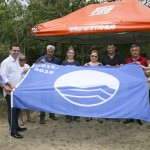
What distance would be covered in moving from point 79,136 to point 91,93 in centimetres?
124

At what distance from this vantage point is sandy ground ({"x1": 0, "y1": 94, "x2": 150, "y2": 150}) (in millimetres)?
5867

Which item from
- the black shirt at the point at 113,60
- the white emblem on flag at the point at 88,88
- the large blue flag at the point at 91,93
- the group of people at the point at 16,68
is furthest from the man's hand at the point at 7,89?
the black shirt at the point at 113,60

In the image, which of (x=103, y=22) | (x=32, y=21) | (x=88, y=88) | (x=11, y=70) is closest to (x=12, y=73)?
(x=11, y=70)

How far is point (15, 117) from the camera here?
6.42 meters

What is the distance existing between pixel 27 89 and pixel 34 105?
318 mm

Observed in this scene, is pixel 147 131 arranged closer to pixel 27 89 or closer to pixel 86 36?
pixel 27 89

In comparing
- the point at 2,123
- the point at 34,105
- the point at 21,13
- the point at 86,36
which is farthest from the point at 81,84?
the point at 21,13

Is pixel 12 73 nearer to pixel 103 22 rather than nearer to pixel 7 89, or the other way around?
pixel 7 89

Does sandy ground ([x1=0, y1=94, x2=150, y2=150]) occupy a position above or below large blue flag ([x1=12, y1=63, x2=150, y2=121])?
below

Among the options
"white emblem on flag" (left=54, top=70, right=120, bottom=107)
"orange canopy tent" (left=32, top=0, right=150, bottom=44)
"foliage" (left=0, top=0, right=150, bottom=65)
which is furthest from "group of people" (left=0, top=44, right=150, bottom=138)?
"foliage" (left=0, top=0, right=150, bottom=65)

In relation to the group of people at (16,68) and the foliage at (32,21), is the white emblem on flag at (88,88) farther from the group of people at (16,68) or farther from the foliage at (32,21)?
the foliage at (32,21)

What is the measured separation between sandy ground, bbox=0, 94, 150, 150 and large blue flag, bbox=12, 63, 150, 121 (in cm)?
69

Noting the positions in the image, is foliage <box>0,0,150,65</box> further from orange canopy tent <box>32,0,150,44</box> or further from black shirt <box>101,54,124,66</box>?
black shirt <box>101,54,124,66</box>

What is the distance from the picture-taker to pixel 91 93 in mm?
5711
